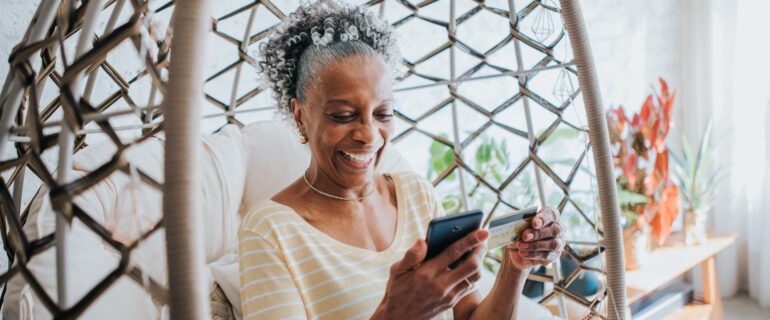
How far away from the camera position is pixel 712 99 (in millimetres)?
2629

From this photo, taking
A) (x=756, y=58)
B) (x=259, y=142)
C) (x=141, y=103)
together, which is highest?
(x=756, y=58)

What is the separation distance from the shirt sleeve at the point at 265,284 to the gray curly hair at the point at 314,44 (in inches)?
10.6

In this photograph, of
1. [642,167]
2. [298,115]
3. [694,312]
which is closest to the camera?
[298,115]

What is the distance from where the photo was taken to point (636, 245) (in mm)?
1760

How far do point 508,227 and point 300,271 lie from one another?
357mm

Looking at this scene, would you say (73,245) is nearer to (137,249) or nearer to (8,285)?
(8,285)

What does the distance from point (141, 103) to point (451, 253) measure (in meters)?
1.01

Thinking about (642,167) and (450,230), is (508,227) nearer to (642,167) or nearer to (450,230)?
(450,230)

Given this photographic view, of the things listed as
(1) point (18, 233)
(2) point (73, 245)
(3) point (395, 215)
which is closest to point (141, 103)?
(2) point (73, 245)

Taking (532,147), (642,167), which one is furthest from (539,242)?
(642,167)

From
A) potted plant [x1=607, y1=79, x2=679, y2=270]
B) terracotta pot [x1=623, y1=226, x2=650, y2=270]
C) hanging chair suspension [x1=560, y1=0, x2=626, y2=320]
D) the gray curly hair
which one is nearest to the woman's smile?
the gray curly hair

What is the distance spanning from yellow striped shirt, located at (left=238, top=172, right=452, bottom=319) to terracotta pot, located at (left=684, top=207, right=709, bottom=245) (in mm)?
1662

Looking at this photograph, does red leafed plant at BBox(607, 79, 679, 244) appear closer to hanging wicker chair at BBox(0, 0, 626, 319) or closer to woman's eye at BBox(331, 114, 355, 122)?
hanging wicker chair at BBox(0, 0, 626, 319)

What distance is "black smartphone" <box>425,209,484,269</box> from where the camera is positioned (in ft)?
2.17
